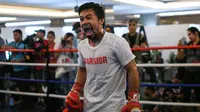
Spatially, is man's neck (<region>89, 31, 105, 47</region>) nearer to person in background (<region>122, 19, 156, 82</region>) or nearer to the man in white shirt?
the man in white shirt

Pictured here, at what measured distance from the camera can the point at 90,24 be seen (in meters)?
1.94

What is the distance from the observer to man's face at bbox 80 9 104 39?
1945 millimetres

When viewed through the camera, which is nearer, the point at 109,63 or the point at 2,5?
the point at 109,63

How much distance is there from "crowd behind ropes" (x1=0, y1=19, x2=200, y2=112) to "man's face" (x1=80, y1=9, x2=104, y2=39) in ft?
5.67

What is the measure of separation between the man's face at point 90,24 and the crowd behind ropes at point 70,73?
1.73 m

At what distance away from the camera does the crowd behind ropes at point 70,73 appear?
4.07m

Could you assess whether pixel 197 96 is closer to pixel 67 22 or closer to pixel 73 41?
pixel 73 41

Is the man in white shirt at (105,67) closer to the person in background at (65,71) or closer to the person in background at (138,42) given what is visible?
the person in background at (138,42)

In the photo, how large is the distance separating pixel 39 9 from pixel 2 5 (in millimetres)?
1691

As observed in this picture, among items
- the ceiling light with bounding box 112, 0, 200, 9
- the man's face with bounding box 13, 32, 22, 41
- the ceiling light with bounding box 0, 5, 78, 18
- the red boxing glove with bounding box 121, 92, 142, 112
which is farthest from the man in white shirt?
the ceiling light with bounding box 0, 5, 78, 18

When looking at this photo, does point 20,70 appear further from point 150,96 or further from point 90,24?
point 90,24

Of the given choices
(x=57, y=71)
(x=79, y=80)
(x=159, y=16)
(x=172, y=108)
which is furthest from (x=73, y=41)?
(x=159, y=16)

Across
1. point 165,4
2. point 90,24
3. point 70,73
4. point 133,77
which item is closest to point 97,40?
point 90,24

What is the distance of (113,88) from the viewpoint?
76.5 inches
